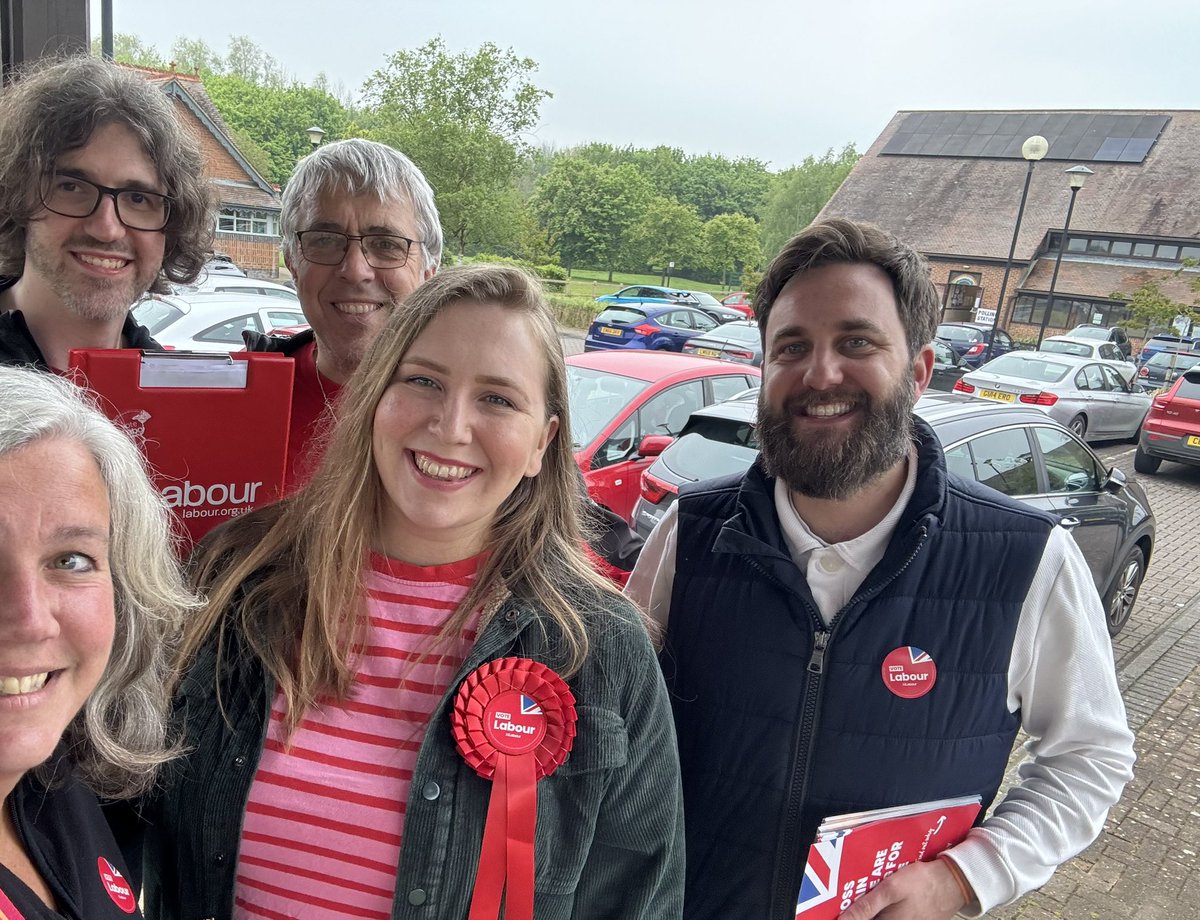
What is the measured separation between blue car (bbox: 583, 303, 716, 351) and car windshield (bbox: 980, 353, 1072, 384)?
6.66 m

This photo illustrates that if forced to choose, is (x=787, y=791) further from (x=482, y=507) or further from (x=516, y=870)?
(x=482, y=507)

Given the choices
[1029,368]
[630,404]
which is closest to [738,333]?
[1029,368]

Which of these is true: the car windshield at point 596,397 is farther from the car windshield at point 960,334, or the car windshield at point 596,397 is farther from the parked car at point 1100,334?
the parked car at point 1100,334

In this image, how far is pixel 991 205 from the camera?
3441 centimetres

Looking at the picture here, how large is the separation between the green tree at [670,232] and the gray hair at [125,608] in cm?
4650

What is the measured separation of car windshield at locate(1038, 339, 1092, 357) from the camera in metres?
19.8

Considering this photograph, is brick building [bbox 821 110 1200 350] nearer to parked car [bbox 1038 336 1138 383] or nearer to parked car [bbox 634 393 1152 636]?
parked car [bbox 1038 336 1138 383]

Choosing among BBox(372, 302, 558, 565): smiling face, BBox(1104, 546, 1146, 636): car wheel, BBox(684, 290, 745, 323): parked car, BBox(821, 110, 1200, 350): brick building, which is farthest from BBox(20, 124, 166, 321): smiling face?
BBox(821, 110, 1200, 350): brick building

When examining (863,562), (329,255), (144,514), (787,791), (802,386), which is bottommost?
(787,791)

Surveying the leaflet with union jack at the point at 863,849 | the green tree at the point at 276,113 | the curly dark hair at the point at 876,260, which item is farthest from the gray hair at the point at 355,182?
the green tree at the point at 276,113

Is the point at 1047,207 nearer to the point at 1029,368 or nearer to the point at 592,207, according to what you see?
the point at 592,207

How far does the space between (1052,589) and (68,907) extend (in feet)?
5.71

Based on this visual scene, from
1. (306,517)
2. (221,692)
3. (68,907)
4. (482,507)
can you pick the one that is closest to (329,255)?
(306,517)

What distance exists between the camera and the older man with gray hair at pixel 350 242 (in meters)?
2.13
